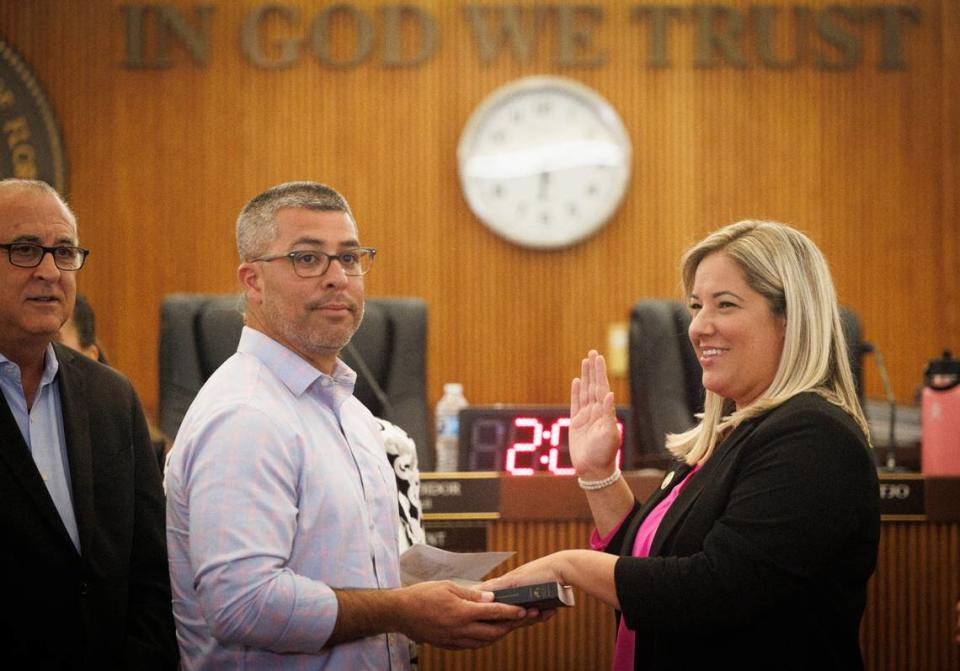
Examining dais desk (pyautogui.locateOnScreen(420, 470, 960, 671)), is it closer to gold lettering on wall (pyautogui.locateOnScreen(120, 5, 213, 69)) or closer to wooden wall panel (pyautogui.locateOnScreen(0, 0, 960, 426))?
wooden wall panel (pyautogui.locateOnScreen(0, 0, 960, 426))

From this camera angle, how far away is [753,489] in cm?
171

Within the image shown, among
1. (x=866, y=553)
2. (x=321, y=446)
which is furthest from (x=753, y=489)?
(x=321, y=446)

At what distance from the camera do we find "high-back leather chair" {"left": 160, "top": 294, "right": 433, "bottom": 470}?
343cm

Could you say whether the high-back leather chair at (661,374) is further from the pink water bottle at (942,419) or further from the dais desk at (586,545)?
the dais desk at (586,545)

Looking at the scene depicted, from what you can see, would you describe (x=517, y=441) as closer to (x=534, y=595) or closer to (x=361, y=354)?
(x=361, y=354)

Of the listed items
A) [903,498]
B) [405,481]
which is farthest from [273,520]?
[903,498]

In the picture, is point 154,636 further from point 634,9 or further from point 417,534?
point 634,9

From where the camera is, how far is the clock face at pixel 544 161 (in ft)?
16.2

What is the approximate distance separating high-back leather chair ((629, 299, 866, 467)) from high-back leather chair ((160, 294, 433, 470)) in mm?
733

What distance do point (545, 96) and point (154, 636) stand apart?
356 cm

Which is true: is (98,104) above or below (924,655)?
above

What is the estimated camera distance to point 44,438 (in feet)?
5.93

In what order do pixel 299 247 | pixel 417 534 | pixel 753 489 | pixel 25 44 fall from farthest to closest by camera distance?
pixel 25 44 → pixel 417 534 → pixel 299 247 → pixel 753 489

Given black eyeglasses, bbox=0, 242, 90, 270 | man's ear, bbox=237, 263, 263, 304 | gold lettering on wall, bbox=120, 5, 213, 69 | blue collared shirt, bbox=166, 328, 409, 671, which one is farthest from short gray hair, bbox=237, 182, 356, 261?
gold lettering on wall, bbox=120, 5, 213, 69
